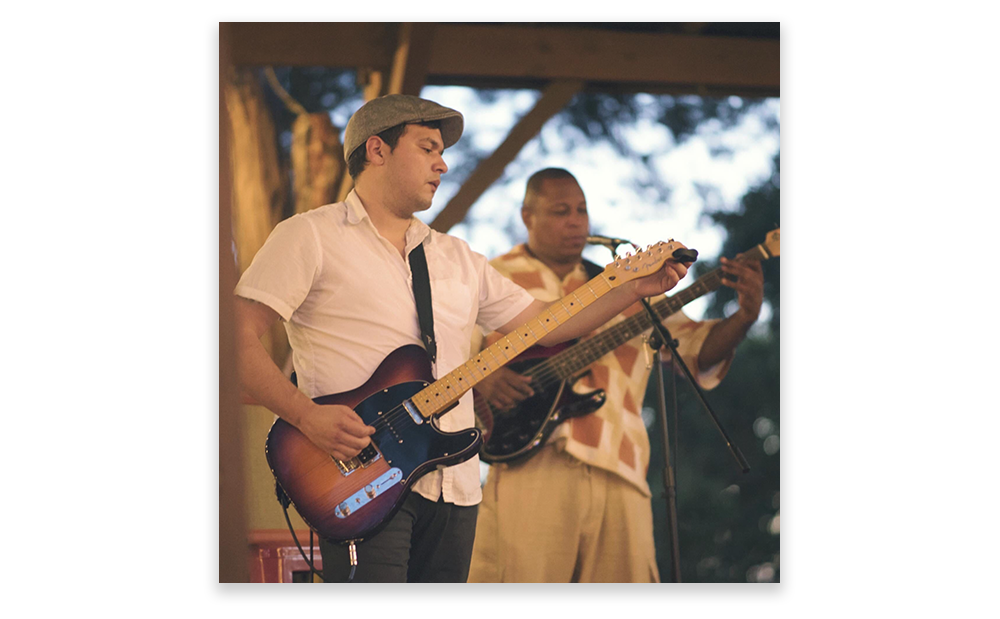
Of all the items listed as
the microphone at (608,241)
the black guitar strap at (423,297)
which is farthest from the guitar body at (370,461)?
the microphone at (608,241)

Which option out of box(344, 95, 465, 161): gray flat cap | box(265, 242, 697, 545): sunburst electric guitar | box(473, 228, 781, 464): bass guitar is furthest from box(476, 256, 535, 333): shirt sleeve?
box(344, 95, 465, 161): gray flat cap

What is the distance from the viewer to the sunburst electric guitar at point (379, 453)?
2.68m

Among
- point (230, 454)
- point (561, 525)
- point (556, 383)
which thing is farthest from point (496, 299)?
point (230, 454)

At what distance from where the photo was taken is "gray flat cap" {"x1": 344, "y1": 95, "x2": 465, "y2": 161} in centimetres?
296

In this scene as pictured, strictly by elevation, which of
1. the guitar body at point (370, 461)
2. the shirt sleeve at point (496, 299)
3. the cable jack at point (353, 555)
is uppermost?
the shirt sleeve at point (496, 299)

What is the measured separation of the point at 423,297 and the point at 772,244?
3.68ft

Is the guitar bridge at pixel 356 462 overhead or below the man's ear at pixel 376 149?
below

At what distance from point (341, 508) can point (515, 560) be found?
0.60 metres

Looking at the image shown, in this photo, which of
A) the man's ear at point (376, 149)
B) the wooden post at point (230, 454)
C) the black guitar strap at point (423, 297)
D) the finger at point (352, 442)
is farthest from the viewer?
the man's ear at point (376, 149)

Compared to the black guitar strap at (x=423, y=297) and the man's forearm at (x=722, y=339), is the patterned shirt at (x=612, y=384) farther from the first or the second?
the black guitar strap at (x=423, y=297)

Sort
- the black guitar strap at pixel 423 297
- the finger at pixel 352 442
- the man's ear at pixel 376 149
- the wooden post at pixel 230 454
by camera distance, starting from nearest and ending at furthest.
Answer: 1. the wooden post at pixel 230 454
2. the finger at pixel 352 442
3. the black guitar strap at pixel 423 297
4. the man's ear at pixel 376 149

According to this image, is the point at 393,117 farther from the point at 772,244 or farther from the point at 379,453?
the point at 772,244

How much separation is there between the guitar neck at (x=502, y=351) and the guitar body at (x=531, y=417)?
0.11m

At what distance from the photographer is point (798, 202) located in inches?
121
